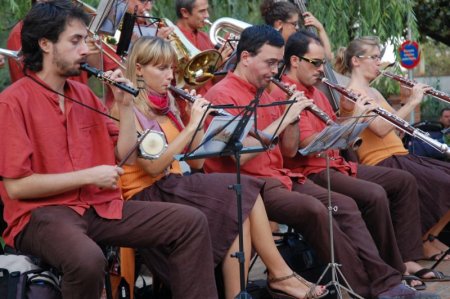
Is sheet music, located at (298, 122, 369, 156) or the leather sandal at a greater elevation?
sheet music, located at (298, 122, 369, 156)

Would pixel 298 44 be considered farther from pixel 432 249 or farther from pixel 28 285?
pixel 28 285

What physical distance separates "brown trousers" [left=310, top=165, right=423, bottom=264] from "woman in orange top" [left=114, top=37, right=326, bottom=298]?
1082 millimetres

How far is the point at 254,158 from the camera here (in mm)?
6047

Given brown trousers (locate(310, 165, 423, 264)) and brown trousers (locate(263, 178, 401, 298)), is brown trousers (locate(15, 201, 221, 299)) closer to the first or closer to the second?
brown trousers (locate(263, 178, 401, 298))

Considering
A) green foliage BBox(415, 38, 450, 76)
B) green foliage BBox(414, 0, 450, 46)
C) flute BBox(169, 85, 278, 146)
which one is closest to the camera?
flute BBox(169, 85, 278, 146)

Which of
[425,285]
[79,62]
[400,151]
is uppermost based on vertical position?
[79,62]

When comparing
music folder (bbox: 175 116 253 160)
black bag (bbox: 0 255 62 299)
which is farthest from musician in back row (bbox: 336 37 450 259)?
black bag (bbox: 0 255 62 299)

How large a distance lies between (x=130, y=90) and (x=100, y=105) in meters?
0.31

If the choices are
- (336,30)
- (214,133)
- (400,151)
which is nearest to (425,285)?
(400,151)

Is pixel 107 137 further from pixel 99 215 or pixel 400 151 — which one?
pixel 400 151

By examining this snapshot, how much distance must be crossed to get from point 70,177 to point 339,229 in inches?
83.8

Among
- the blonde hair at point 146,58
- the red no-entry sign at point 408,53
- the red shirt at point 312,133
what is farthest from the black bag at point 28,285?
the red no-entry sign at point 408,53

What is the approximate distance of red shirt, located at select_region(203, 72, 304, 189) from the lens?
19.7 feet

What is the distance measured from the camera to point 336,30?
34.4 feet
